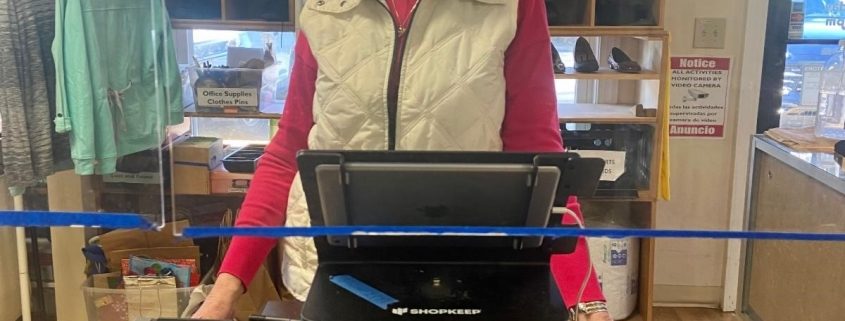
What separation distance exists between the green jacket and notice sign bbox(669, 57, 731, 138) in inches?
63.1

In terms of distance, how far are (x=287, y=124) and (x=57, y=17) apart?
4.11ft

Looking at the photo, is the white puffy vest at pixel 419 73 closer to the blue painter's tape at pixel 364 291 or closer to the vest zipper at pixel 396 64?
the vest zipper at pixel 396 64

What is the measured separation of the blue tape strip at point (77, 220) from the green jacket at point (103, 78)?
4.48 feet

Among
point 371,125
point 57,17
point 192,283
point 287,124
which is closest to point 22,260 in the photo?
point 192,283

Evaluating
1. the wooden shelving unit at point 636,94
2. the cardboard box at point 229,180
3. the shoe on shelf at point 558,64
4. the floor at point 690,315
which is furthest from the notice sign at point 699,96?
the cardboard box at point 229,180

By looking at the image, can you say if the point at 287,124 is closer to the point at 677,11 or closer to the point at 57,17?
the point at 57,17

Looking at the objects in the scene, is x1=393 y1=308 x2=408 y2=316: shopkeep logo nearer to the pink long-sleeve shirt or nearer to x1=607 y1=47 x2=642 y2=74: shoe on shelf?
the pink long-sleeve shirt

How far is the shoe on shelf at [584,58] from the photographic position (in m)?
2.48

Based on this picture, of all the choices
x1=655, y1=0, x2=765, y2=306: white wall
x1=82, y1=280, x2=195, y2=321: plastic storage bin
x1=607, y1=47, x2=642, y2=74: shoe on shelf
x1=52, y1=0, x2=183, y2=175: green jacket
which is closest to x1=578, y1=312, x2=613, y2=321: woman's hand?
x1=52, y1=0, x2=183, y2=175: green jacket

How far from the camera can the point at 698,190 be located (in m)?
2.86

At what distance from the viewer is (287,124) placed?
44.2 inches

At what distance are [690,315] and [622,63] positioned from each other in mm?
978

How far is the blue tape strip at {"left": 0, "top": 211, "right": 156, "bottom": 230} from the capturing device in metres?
0.68

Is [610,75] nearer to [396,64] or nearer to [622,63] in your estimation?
[622,63]
